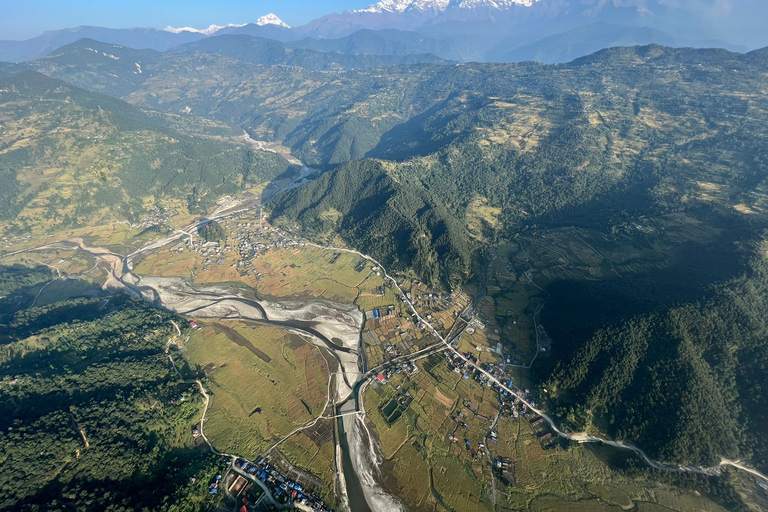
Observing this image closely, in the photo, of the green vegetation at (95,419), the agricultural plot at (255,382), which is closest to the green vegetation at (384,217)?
the agricultural plot at (255,382)

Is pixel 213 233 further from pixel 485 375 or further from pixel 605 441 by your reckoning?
pixel 605 441

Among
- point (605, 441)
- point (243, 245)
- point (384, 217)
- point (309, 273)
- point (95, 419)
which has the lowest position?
point (605, 441)

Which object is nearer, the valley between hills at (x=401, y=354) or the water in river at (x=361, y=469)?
the water in river at (x=361, y=469)

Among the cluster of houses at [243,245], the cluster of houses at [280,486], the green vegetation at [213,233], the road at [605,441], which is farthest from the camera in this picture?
the green vegetation at [213,233]

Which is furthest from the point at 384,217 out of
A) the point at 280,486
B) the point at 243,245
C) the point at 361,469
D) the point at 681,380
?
the point at 681,380

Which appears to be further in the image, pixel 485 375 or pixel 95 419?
pixel 485 375

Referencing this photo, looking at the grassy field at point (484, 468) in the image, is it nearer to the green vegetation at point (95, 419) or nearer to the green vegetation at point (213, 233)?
the green vegetation at point (95, 419)
